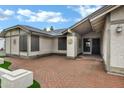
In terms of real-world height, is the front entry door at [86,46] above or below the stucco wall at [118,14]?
below

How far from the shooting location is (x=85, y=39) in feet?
44.7

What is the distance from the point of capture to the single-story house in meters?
5.54

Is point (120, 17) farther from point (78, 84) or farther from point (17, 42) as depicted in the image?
point (17, 42)

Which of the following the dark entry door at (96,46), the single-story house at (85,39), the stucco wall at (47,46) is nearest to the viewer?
the single-story house at (85,39)

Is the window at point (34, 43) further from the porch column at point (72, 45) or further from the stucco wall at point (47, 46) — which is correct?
the porch column at point (72, 45)

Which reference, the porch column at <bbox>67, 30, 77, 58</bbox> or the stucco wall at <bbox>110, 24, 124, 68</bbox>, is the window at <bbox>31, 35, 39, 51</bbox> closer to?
the porch column at <bbox>67, 30, 77, 58</bbox>

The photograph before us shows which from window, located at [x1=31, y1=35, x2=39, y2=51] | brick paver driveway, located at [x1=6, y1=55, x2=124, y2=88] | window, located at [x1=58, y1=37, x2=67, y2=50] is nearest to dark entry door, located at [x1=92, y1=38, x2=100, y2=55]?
window, located at [x1=58, y1=37, x2=67, y2=50]

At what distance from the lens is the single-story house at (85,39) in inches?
218

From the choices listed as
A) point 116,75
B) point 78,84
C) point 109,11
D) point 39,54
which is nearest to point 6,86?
point 78,84

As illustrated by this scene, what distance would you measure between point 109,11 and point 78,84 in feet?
13.5

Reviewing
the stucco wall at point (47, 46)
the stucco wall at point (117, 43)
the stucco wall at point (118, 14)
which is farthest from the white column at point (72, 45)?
the stucco wall at point (118, 14)

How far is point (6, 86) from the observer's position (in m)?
3.69
